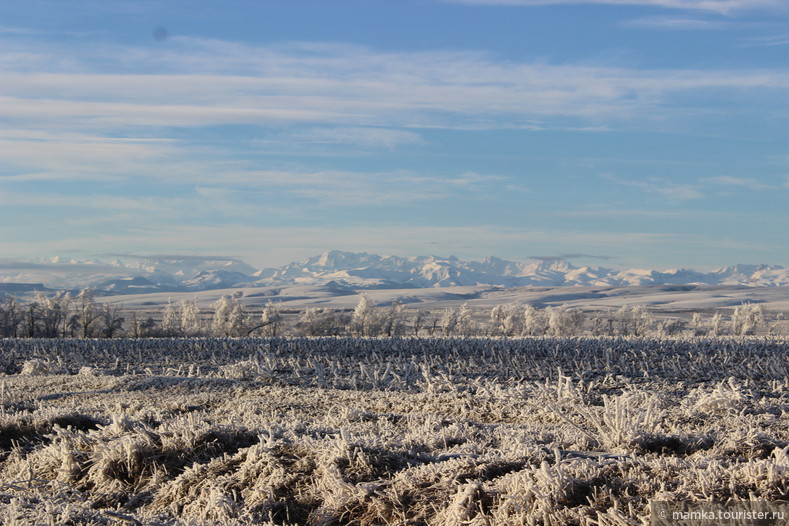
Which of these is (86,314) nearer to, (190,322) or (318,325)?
(190,322)

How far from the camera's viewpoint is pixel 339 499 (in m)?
6.54

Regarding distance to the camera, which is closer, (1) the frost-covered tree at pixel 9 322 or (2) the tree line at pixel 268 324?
(1) the frost-covered tree at pixel 9 322

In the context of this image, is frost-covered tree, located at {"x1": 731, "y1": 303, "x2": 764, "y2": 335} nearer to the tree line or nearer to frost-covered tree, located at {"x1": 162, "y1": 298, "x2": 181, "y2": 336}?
the tree line

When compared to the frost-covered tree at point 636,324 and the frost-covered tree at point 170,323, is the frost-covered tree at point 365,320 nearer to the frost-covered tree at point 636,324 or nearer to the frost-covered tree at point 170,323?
the frost-covered tree at point 170,323

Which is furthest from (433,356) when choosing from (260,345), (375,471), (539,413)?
(375,471)

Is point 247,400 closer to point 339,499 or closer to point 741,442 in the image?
point 339,499

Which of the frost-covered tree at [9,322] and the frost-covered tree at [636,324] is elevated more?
the frost-covered tree at [9,322]

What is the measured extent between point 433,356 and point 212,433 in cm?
1681

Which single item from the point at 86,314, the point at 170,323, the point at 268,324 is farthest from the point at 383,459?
the point at 170,323

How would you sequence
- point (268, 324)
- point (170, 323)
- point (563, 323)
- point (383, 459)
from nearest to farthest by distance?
point (383, 459), point (268, 324), point (563, 323), point (170, 323)

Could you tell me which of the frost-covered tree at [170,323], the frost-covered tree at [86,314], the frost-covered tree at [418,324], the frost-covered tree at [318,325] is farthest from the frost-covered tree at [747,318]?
the frost-covered tree at [86,314]

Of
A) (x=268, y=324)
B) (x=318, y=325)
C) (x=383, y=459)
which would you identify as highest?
(x=383, y=459)

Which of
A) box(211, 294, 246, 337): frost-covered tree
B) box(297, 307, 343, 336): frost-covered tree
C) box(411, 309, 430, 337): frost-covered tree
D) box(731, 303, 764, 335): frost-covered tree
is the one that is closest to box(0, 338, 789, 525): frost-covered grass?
box(411, 309, 430, 337): frost-covered tree

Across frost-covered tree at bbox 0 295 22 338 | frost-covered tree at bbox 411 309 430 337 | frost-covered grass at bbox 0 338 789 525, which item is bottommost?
frost-covered tree at bbox 411 309 430 337
